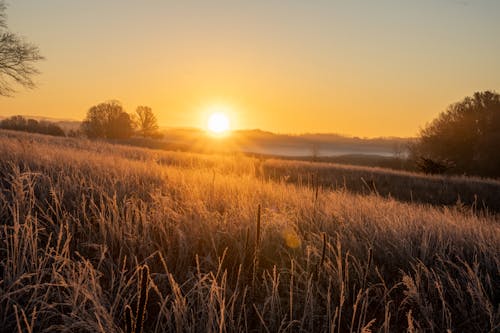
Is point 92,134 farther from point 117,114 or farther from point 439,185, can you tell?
point 439,185

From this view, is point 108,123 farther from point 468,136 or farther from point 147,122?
point 468,136

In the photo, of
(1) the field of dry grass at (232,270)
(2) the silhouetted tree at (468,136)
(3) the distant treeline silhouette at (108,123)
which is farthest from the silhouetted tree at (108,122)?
(1) the field of dry grass at (232,270)

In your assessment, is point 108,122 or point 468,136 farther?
point 108,122

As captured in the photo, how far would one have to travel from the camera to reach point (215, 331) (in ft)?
6.36

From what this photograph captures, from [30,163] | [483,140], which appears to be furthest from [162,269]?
[483,140]

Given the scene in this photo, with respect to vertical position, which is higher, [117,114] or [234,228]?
[117,114]

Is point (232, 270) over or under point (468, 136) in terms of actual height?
under

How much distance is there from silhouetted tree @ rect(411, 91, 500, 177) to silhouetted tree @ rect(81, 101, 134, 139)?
154 feet

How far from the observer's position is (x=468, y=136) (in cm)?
3797

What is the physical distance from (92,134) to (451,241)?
67.4 metres

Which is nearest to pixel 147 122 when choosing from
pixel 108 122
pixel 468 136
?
pixel 108 122

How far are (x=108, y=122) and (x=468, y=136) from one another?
5370 cm

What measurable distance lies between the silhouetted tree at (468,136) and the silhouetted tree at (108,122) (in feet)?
154

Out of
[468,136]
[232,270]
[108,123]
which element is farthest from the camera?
[108,123]
